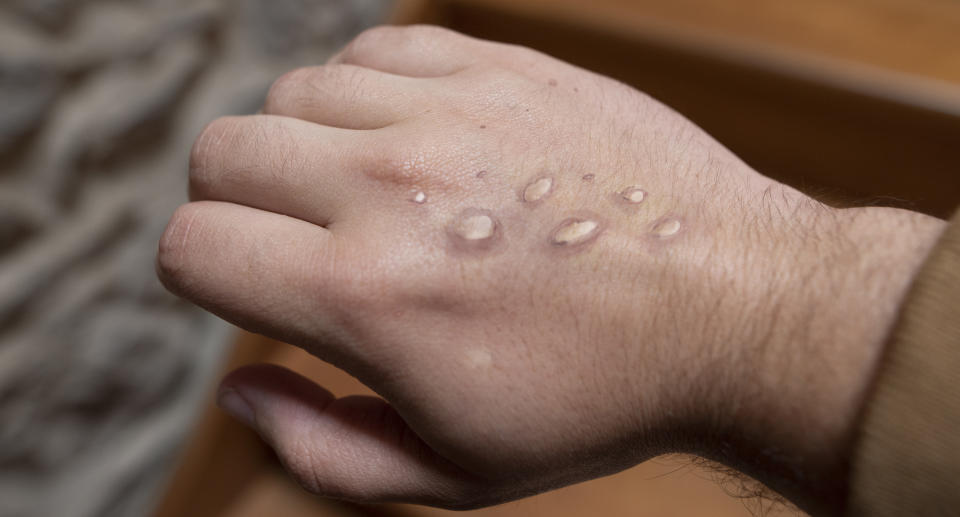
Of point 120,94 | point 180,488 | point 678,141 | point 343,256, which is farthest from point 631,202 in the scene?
point 180,488

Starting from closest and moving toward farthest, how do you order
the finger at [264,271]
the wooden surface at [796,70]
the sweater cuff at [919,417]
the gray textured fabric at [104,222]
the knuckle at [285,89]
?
the sweater cuff at [919,417]
the finger at [264,271]
the knuckle at [285,89]
the gray textured fabric at [104,222]
the wooden surface at [796,70]

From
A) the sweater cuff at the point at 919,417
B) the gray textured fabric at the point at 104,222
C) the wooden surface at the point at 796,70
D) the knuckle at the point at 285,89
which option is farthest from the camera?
the wooden surface at the point at 796,70

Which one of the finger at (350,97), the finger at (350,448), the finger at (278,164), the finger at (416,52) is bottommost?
the finger at (350,448)

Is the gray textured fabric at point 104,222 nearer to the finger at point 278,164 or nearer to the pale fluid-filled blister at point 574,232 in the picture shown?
the finger at point 278,164

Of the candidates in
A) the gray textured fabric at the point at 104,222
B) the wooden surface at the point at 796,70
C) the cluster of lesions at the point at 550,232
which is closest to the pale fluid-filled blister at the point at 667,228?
the cluster of lesions at the point at 550,232

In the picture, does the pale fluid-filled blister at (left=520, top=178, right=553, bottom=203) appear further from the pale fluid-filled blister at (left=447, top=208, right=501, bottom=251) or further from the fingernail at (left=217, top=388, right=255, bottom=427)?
the fingernail at (left=217, top=388, right=255, bottom=427)

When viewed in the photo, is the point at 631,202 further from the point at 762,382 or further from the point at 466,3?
the point at 466,3
